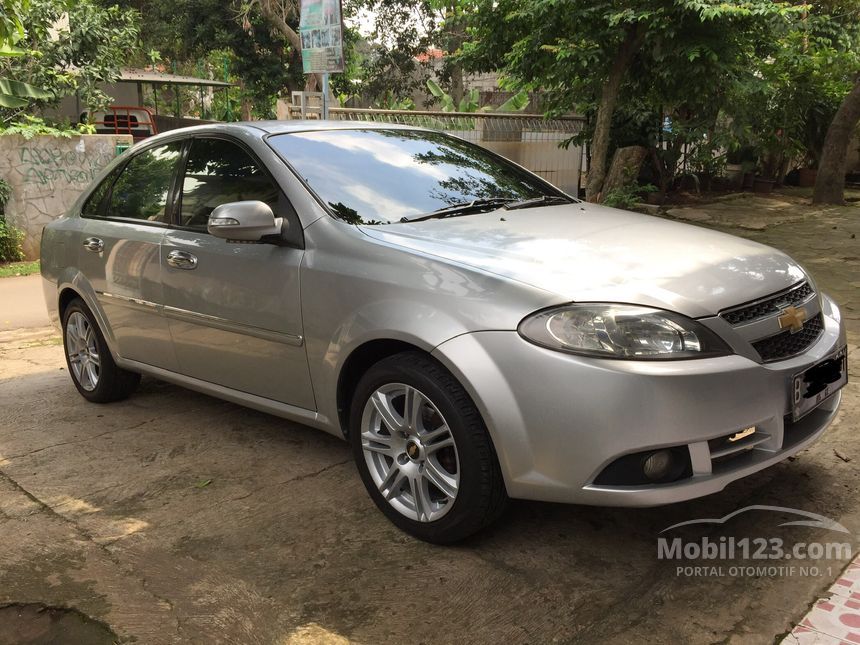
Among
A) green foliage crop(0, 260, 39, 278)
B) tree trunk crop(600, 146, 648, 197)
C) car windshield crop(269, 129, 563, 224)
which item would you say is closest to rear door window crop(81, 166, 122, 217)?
car windshield crop(269, 129, 563, 224)

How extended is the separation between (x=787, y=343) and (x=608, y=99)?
25.2ft

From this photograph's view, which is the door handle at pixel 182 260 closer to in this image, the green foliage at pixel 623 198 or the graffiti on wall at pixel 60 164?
the green foliage at pixel 623 198

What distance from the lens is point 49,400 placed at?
5203 millimetres

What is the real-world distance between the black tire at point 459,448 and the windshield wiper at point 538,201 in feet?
3.78

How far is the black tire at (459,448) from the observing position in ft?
9.06

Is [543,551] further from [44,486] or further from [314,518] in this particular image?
[44,486]

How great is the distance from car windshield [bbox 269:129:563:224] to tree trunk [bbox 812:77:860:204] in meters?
9.49

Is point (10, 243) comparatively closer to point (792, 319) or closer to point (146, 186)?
point (146, 186)

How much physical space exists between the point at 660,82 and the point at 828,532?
8.24 meters

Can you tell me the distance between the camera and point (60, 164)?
11000 mm

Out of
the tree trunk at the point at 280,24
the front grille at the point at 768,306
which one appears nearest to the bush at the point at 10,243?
the front grille at the point at 768,306

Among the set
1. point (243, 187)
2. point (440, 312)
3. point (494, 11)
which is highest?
point (494, 11)

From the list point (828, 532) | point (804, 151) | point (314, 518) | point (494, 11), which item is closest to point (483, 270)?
point (314, 518)

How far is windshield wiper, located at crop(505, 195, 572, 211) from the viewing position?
12.5ft
